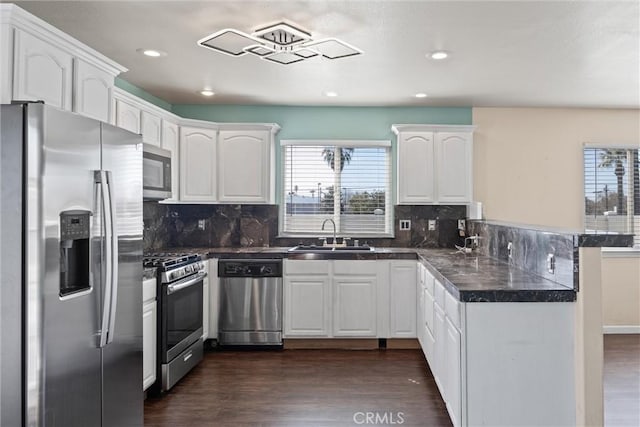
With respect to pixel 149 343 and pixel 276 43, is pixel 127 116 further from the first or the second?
pixel 149 343

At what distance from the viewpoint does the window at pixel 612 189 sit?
4.80 meters

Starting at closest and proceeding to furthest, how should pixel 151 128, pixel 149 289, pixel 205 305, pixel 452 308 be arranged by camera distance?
pixel 452 308, pixel 149 289, pixel 151 128, pixel 205 305

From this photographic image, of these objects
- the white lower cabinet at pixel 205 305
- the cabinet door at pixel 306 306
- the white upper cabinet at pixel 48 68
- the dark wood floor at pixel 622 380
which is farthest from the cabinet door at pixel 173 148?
the dark wood floor at pixel 622 380

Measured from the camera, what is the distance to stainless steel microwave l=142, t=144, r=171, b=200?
125 inches

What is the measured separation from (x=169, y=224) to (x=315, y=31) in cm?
285

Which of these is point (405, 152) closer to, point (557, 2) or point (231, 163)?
point (231, 163)

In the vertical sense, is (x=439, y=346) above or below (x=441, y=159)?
below

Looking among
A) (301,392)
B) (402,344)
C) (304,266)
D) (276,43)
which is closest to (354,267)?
(304,266)

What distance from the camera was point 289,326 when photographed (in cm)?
407

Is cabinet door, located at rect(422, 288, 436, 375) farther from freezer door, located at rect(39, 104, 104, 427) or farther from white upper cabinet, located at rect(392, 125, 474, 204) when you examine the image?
freezer door, located at rect(39, 104, 104, 427)

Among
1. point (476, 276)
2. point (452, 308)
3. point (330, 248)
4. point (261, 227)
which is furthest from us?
point (261, 227)

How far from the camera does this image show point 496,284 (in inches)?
90.2

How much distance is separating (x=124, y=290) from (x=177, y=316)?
1.06 metres

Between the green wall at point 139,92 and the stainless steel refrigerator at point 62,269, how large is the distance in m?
1.87
